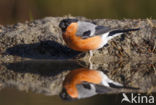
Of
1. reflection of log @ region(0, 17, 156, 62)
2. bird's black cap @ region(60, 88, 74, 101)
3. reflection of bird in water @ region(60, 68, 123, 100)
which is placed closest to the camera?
bird's black cap @ region(60, 88, 74, 101)

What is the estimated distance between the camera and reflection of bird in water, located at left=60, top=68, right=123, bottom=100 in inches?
249

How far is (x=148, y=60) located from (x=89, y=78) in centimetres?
264

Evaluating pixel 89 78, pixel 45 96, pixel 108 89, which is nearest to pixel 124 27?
pixel 89 78

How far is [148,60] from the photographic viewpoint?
9477mm

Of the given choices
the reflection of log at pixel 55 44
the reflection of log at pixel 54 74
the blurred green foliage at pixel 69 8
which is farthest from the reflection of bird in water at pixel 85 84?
the blurred green foliage at pixel 69 8

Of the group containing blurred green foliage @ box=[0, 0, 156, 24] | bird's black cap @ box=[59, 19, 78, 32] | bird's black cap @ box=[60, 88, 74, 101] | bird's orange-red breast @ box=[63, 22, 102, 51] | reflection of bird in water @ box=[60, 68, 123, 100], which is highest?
blurred green foliage @ box=[0, 0, 156, 24]

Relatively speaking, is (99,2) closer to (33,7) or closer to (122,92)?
(33,7)

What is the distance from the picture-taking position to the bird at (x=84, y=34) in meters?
9.12

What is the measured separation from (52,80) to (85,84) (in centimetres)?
67

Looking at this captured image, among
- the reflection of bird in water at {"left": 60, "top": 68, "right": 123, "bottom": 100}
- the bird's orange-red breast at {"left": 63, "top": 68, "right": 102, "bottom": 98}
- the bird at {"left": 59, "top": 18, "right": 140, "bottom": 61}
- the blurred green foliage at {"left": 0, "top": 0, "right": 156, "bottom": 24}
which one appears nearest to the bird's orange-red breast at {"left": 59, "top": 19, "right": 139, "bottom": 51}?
the bird at {"left": 59, "top": 18, "right": 140, "bottom": 61}

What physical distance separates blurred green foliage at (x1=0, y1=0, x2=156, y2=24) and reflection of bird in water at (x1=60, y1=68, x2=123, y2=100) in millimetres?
6652

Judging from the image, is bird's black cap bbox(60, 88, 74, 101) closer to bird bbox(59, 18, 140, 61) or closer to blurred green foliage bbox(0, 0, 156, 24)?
bird bbox(59, 18, 140, 61)

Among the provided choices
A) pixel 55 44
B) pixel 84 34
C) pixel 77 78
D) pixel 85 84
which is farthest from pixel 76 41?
pixel 85 84

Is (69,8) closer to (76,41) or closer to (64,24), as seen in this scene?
(64,24)
